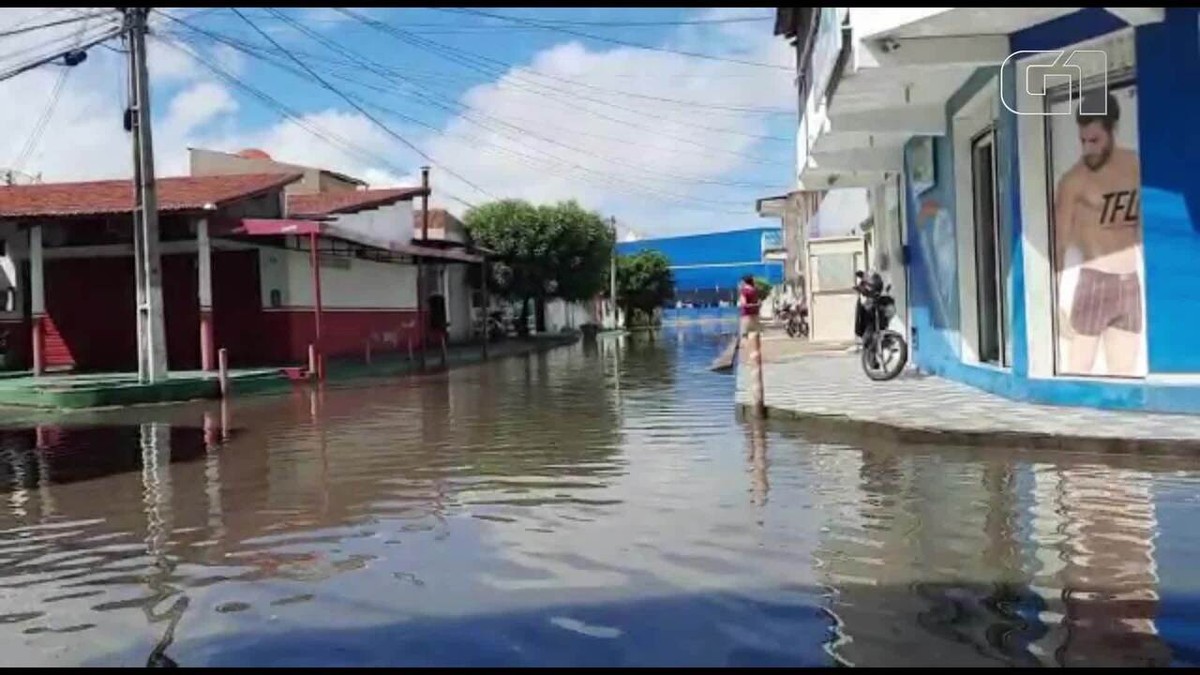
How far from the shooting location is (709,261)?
95.1 meters

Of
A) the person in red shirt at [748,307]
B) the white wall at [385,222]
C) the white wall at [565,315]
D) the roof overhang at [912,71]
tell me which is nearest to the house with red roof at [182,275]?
the white wall at [385,222]

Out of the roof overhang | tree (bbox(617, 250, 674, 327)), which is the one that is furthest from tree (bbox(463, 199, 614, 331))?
the roof overhang

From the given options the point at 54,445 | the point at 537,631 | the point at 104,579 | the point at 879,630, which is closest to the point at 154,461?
the point at 54,445

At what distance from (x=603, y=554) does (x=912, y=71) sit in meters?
8.44

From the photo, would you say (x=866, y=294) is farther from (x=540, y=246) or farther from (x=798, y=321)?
(x=540, y=246)

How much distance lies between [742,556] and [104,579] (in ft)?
11.0

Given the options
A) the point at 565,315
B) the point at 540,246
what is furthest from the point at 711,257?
the point at 540,246

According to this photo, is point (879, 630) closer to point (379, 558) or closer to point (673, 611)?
point (673, 611)

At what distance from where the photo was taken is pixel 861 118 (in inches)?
607

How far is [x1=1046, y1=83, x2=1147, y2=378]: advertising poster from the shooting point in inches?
429

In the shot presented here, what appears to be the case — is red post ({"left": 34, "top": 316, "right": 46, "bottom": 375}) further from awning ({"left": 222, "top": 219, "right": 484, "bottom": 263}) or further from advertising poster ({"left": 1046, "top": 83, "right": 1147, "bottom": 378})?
advertising poster ({"left": 1046, "top": 83, "right": 1147, "bottom": 378})

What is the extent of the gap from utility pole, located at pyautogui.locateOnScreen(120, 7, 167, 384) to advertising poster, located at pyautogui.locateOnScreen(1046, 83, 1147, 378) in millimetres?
14279

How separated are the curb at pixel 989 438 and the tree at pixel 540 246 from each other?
31260 mm

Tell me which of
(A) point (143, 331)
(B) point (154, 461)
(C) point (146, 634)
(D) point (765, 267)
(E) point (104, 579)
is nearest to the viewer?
→ (C) point (146, 634)
